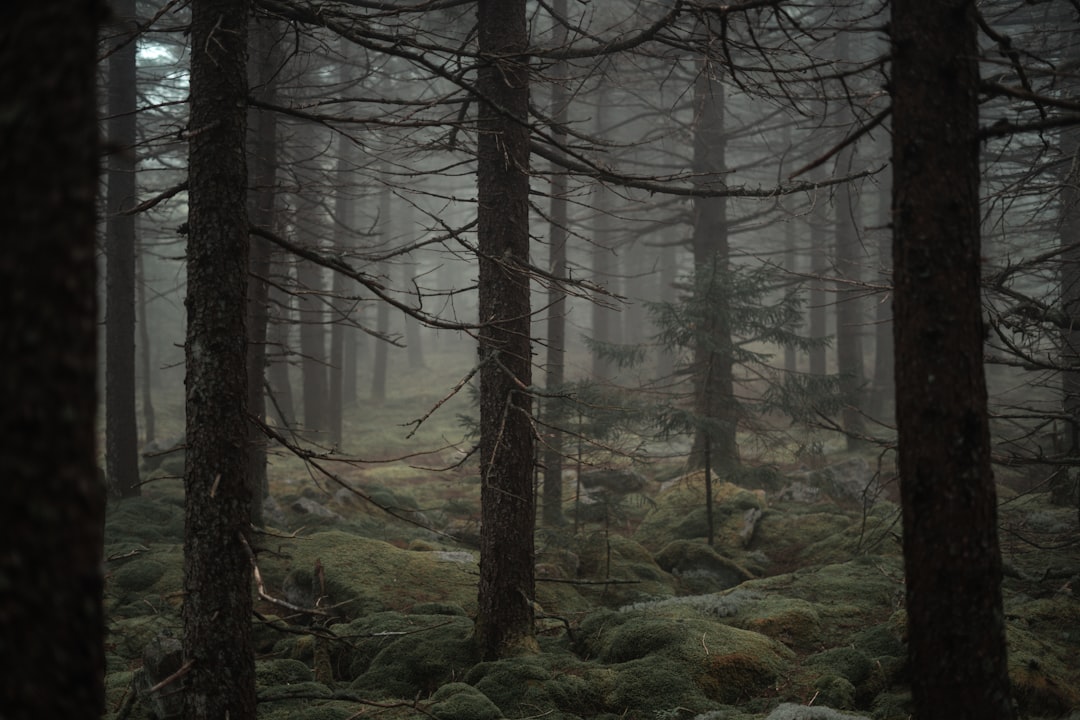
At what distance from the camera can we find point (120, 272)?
42.1 ft

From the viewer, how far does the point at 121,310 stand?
12812 millimetres

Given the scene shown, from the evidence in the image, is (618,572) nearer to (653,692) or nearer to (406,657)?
(406,657)

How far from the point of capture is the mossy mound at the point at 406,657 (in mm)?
5918

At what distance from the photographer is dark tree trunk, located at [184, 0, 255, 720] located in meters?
4.05

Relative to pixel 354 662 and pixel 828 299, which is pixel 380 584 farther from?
pixel 828 299

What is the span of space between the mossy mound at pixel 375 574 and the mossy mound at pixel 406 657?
789 millimetres

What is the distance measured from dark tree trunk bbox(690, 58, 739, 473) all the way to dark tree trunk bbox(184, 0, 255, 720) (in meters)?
5.04

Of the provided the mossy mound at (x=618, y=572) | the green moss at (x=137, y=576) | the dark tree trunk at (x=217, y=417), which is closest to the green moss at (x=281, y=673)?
the dark tree trunk at (x=217, y=417)

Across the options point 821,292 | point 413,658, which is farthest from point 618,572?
point 821,292

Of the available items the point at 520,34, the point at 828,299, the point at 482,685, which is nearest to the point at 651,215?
Result: the point at 828,299

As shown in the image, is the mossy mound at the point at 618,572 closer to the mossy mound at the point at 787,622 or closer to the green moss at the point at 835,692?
the mossy mound at the point at 787,622

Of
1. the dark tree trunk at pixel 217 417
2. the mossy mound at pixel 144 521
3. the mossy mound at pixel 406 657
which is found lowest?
the mossy mound at pixel 406 657

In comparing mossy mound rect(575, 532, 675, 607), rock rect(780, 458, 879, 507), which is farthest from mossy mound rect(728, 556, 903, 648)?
rock rect(780, 458, 879, 507)

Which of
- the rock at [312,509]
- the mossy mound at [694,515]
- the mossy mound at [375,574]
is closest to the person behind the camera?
the mossy mound at [375,574]
